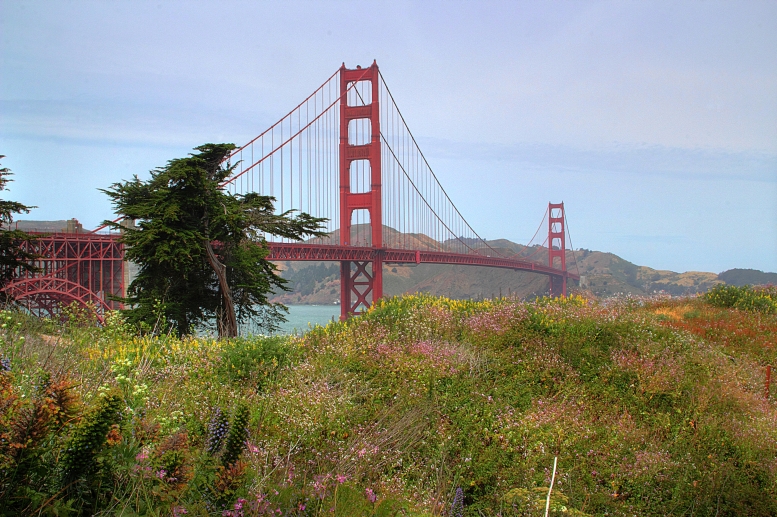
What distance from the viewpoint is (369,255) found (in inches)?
1432

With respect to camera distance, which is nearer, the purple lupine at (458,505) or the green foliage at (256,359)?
the purple lupine at (458,505)

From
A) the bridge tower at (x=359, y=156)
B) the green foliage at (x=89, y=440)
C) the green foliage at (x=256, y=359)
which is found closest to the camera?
the green foliage at (x=89, y=440)

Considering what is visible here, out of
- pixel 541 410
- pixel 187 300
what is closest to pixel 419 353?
pixel 541 410

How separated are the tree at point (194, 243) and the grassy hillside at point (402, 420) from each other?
4474 millimetres

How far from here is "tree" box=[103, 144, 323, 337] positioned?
14.2 meters

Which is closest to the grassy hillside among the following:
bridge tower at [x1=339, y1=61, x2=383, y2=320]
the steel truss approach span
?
the steel truss approach span

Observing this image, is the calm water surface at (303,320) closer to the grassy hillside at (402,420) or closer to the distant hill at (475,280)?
the grassy hillside at (402,420)

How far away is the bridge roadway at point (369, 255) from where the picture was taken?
27172 millimetres

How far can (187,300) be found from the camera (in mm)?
15531

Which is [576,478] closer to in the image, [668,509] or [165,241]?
[668,509]

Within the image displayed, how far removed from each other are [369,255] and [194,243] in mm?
22548

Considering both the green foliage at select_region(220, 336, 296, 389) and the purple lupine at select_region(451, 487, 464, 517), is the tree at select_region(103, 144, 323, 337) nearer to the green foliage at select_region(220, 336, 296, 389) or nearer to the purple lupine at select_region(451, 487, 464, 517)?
the green foliage at select_region(220, 336, 296, 389)

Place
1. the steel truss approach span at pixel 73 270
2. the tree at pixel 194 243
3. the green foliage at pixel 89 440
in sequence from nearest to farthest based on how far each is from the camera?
the green foliage at pixel 89 440, the tree at pixel 194 243, the steel truss approach span at pixel 73 270

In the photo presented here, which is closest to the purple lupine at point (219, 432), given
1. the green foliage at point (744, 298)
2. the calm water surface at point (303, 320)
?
the calm water surface at point (303, 320)
